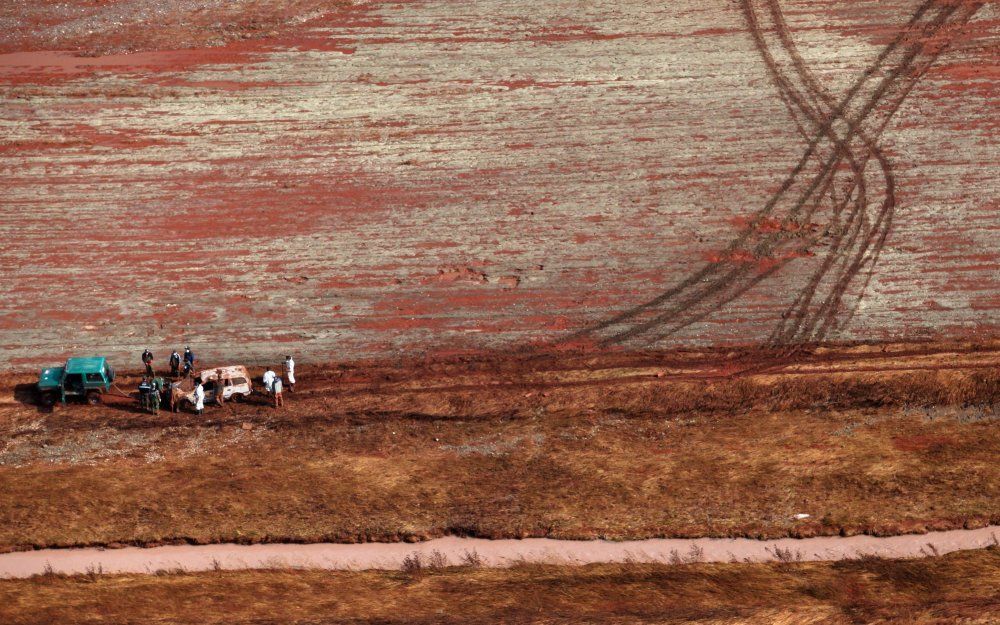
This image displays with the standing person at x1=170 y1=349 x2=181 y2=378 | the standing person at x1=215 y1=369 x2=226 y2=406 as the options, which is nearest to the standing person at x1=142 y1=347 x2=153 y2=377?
the standing person at x1=170 y1=349 x2=181 y2=378

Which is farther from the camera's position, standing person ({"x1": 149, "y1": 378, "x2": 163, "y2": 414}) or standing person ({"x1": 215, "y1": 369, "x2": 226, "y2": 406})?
standing person ({"x1": 215, "y1": 369, "x2": 226, "y2": 406})

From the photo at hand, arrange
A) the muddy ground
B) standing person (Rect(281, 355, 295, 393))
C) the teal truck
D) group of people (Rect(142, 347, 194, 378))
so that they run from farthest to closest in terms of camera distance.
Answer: group of people (Rect(142, 347, 194, 378)) → standing person (Rect(281, 355, 295, 393)) → the teal truck → the muddy ground

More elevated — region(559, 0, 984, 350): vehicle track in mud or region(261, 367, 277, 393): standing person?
region(559, 0, 984, 350): vehicle track in mud

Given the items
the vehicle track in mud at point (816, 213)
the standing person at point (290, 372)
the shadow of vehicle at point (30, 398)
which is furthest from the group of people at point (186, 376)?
the vehicle track in mud at point (816, 213)

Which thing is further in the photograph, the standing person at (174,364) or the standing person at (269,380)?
the standing person at (174,364)

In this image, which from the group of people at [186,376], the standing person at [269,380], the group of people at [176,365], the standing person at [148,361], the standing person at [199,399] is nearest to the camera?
the standing person at [199,399]

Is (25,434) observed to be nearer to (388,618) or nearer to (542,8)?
(388,618)

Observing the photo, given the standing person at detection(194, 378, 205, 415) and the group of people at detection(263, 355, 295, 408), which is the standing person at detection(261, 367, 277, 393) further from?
the standing person at detection(194, 378, 205, 415)

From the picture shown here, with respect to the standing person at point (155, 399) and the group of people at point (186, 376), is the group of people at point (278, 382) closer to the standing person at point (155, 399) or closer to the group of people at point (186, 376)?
the group of people at point (186, 376)
